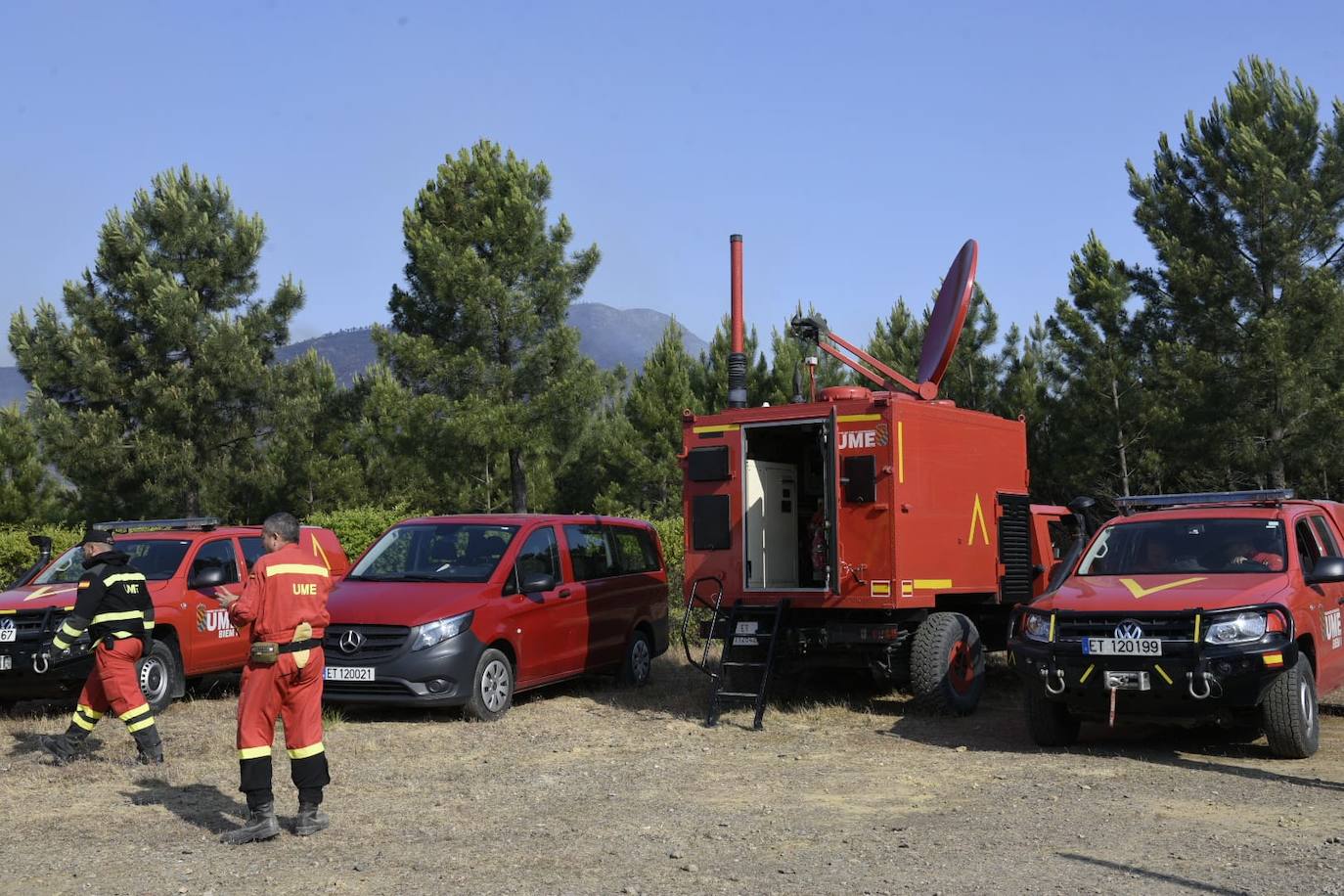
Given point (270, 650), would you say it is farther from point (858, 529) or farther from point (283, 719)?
point (858, 529)

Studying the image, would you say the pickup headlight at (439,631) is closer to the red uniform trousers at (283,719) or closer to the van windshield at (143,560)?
the van windshield at (143,560)

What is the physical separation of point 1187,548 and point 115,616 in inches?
299

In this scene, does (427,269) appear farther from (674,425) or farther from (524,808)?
(524,808)

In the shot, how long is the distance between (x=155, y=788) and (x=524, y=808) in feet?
8.10

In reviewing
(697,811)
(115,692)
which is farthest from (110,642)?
(697,811)

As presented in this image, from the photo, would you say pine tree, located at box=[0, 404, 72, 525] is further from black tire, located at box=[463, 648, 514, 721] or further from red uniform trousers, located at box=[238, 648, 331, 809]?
red uniform trousers, located at box=[238, 648, 331, 809]

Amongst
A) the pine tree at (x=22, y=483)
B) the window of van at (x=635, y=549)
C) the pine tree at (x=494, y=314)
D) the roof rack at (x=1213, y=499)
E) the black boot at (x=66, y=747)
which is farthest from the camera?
the pine tree at (x=22, y=483)

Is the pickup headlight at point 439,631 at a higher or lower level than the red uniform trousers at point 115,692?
higher

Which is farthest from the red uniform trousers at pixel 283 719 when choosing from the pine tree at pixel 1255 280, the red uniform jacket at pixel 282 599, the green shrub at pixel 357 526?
the pine tree at pixel 1255 280

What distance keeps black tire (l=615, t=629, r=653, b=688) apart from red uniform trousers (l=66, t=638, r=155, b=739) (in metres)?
5.25

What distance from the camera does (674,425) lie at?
2995 centimetres

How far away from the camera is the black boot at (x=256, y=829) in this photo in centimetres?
673

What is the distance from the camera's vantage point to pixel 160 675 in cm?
1165

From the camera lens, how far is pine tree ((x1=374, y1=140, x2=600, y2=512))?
26.5m
